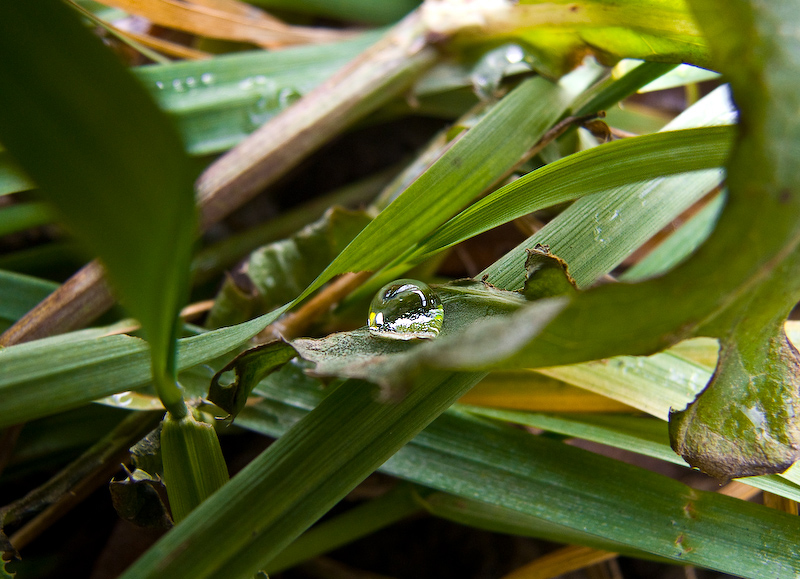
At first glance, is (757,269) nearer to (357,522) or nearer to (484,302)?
(484,302)

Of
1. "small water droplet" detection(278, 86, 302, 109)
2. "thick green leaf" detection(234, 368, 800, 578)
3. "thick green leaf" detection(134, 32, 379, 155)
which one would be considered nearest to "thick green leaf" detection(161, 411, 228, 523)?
"thick green leaf" detection(234, 368, 800, 578)

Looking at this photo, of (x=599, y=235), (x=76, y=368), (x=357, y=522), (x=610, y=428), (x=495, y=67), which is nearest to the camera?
(x=76, y=368)

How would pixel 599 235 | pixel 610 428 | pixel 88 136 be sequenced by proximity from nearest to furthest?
pixel 88 136 < pixel 599 235 < pixel 610 428

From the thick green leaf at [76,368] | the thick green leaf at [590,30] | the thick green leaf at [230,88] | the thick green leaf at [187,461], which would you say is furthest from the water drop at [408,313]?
the thick green leaf at [230,88]

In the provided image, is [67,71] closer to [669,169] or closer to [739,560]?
[669,169]

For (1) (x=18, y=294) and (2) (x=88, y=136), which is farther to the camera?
(1) (x=18, y=294)

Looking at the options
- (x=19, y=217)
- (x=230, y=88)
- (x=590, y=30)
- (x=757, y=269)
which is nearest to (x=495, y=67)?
(x=590, y=30)
